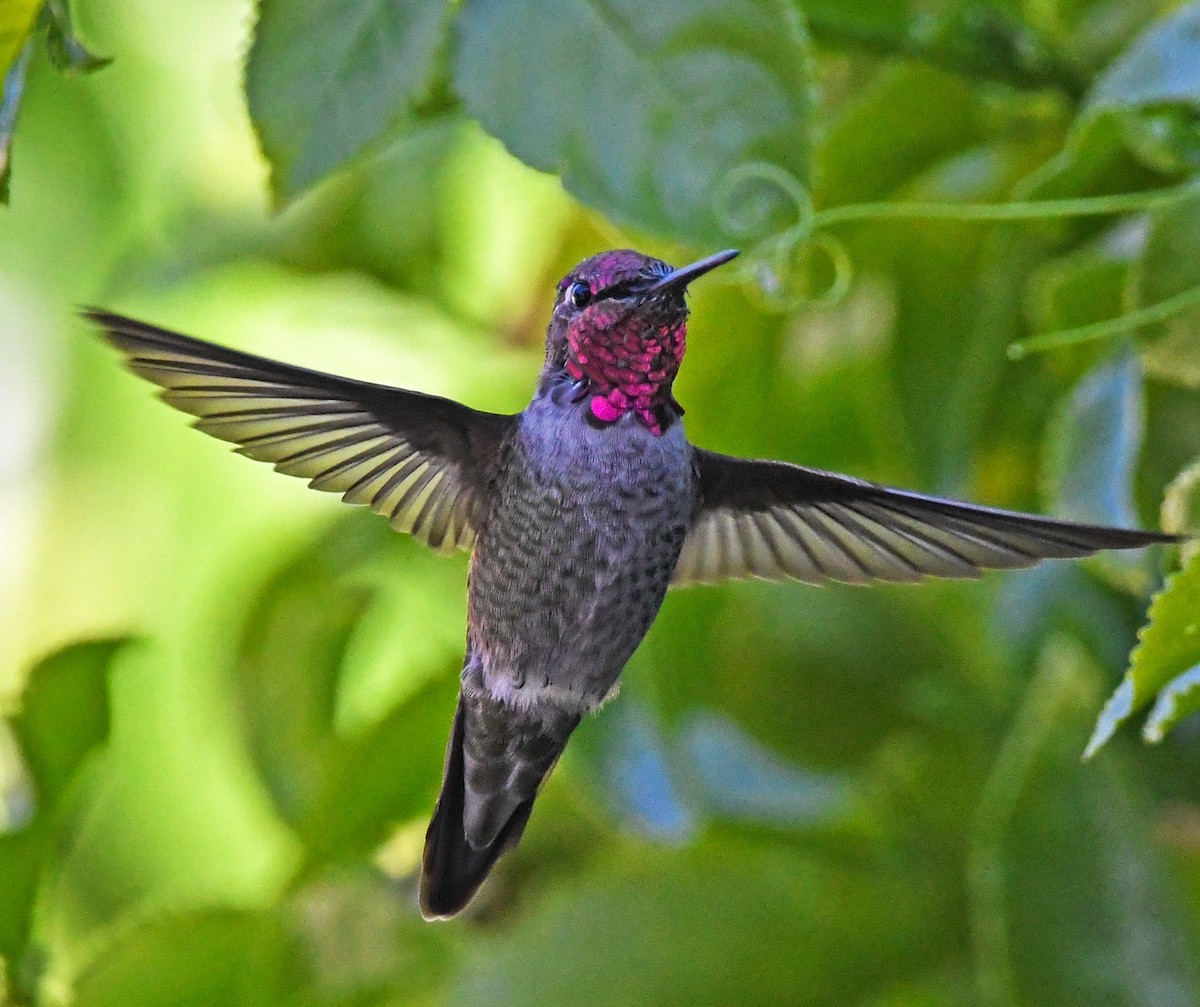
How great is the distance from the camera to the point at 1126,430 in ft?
2.68

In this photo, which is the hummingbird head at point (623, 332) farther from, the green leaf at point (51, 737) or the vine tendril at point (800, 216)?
the green leaf at point (51, 737)

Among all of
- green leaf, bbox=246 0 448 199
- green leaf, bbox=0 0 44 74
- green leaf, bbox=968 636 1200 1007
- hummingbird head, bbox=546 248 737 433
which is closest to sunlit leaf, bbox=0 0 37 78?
green leaf, bbox=0 0 44 74

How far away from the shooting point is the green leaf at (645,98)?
68 centimetres

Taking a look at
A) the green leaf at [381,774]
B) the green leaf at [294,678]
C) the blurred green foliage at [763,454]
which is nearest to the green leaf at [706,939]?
the blurred green foliage at [763,454]

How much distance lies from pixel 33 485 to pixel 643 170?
1693 mm

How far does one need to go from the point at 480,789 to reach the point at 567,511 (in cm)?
17

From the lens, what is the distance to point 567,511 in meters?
0.71

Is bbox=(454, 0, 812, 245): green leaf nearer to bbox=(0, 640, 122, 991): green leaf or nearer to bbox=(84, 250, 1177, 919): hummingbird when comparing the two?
bbox=(84, 250, 1177, 919): hummingbird

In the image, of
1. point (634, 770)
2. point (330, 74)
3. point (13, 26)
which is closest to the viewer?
point (13, 26)

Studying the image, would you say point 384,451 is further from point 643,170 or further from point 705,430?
point 705,430

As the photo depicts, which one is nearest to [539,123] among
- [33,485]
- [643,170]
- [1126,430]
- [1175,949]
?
[643,170]

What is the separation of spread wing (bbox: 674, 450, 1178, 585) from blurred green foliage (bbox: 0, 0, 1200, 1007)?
0.25ft

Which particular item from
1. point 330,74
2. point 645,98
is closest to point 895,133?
point 645,98

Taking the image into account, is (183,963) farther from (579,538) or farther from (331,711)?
(579,538)
